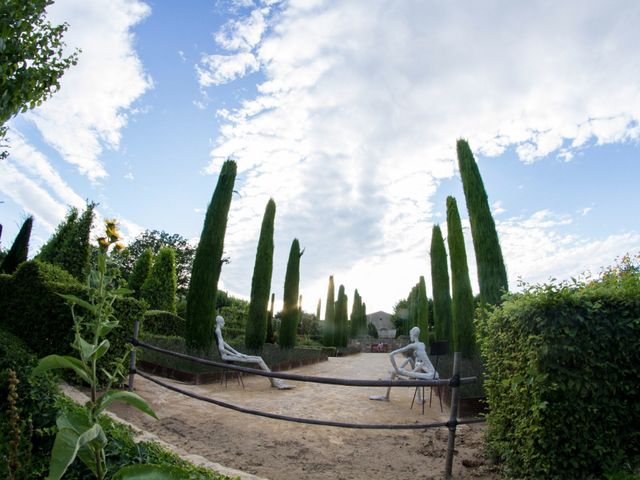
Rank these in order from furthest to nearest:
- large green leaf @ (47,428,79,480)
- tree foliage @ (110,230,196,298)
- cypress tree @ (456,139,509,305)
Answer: tree foliage @ (110,230,196,298) → cypress tree @ (456,139,509,305) → large green leaf @ (47,428,79,480)

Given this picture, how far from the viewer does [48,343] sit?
6.19 metres

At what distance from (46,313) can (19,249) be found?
10.1m

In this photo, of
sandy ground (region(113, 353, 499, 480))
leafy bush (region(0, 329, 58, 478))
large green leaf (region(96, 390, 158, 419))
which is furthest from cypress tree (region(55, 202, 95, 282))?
large green leaf (region(96, 390, 158, 419))

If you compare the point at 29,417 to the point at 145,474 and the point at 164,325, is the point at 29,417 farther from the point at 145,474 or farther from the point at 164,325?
the point at 164,325

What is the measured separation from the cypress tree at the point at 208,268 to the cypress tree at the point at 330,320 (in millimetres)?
17058

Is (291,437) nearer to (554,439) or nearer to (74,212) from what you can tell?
(554,439)

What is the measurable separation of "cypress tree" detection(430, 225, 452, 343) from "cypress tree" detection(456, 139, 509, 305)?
728 cm

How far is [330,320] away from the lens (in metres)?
29.0

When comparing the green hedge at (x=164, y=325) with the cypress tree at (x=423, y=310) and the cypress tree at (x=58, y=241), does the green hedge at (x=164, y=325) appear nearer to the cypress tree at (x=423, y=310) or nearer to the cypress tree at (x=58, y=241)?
the cypress tree at (x=58, y=241)

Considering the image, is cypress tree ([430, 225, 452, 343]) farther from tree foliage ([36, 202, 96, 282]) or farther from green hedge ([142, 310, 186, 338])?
tree foliage ([36, 202, 96, 282])

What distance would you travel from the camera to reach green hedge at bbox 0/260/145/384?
20.2ft

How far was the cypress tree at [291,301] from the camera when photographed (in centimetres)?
1873

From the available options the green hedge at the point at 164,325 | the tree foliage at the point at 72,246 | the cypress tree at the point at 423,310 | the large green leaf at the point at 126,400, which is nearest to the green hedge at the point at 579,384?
the large green leaf at the point at 126,400

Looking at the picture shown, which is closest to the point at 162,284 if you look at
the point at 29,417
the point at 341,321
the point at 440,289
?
the point at 440,289
